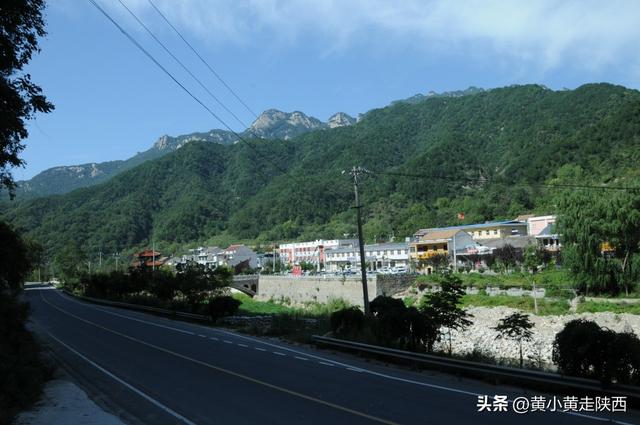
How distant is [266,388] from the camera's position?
12.1 metres

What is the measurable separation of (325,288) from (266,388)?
196 ft

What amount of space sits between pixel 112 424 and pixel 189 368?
5.95 metres

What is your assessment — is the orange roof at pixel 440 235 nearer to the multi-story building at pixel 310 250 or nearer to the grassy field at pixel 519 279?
the grassy field at pixel 519 279

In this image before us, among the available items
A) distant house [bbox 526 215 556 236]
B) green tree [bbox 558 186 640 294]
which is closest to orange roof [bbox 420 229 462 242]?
distant house [bbox 526 215 556 236]

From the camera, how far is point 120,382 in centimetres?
1352

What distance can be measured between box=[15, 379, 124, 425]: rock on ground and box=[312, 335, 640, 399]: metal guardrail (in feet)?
25.9

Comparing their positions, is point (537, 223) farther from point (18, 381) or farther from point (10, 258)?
point (18, 381)

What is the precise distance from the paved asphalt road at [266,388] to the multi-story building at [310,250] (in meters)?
105

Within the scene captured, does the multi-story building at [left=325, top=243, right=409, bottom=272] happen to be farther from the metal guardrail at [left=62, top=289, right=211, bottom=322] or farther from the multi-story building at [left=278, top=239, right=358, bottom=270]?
the metal guardrail at [left=62, top=289, right=211, bottom=322]

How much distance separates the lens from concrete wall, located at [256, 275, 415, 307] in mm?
65500

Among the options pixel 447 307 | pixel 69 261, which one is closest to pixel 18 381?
pixel 447 307

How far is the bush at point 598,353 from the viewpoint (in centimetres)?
990

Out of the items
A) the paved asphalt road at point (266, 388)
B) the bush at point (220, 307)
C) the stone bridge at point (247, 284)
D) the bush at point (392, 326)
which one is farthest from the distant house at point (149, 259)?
the bush at point (392, 326)

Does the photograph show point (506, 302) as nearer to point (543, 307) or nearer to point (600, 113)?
point (543, 307)
